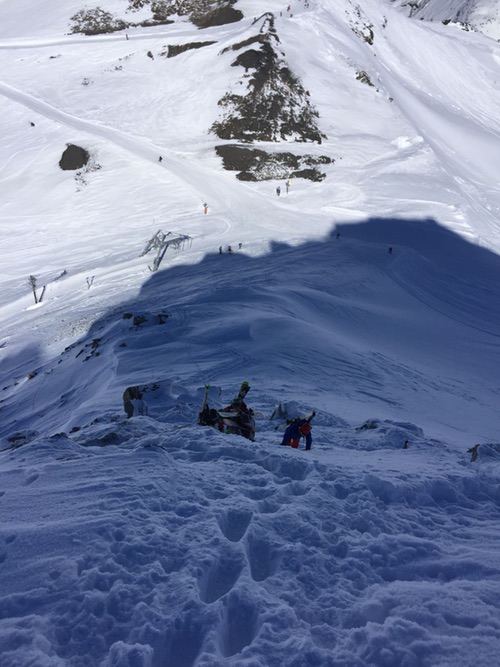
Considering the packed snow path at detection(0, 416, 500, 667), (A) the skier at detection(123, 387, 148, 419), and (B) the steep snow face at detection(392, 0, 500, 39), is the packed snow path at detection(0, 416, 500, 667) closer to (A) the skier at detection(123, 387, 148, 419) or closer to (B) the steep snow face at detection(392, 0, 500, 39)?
(A) the skier at detection(123, 387, 148, 419)

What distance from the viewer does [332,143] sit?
177 ft

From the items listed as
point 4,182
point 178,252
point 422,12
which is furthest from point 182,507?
point 422,12

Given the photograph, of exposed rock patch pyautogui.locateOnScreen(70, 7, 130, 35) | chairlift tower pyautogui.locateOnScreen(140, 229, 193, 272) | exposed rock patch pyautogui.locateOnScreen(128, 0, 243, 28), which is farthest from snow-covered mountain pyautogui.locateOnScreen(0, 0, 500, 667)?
exposed rock patch pyautogui.locateOnScreen(70, 7, 130, 35)

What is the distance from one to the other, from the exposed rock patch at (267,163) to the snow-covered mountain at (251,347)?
26 cm

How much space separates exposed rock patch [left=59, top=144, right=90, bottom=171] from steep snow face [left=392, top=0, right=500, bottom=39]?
7670 cm

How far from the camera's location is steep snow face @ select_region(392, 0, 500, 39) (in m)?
96.0

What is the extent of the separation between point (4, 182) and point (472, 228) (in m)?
38.7

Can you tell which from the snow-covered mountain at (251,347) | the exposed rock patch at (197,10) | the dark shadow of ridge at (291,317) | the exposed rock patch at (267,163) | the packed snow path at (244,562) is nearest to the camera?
the packed snow path at (244,562)

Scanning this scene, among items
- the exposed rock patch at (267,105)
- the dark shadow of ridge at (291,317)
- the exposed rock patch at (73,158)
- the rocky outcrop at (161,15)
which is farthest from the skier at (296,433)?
the rocky outcrop at (161,15)

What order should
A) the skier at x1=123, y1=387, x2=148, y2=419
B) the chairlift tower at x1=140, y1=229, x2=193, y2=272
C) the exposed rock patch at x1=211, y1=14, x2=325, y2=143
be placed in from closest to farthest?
the skier at x1=123, y1=387, x2=148, y2=419
the chairlift tower at x1=140, y1=229, x2=193, y2=272
the exposed rock patch at x1=211, y1=14, x2=325, y2=143

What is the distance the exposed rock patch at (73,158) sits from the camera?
49156 mm

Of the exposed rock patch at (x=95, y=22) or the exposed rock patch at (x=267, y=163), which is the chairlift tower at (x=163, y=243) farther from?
the exposed rock patch at (x=95, y=22)

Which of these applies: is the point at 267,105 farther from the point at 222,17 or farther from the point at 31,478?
the point at 31,478

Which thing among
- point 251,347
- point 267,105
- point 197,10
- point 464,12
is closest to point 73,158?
point 267,105
